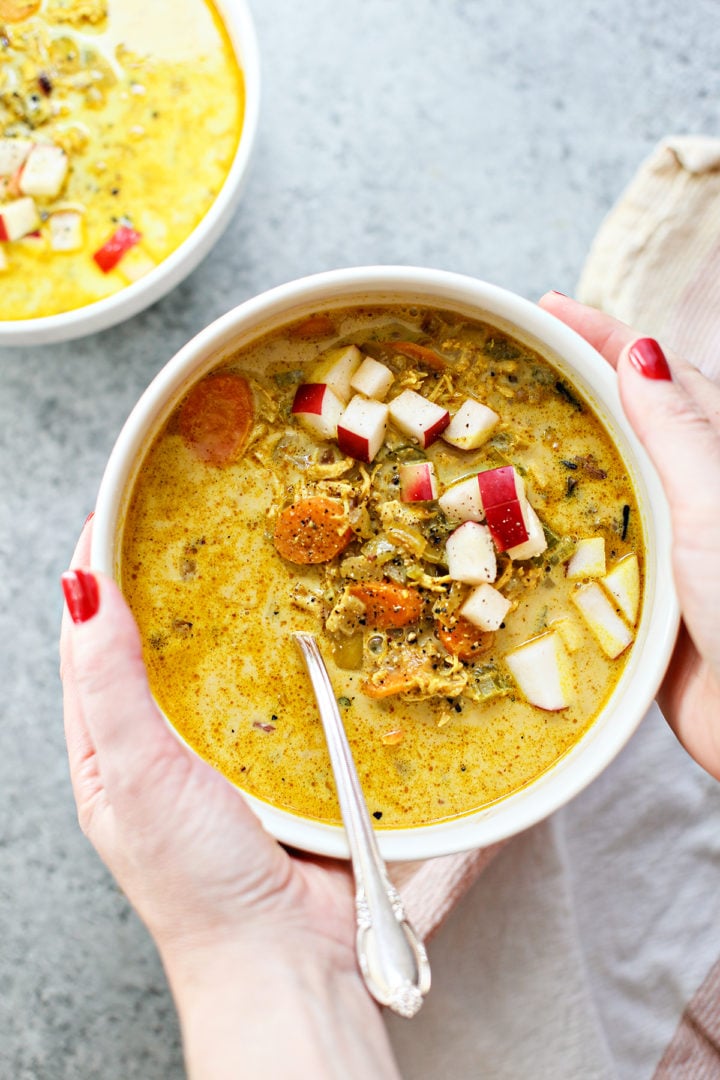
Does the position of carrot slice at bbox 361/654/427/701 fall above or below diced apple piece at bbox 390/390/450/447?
below

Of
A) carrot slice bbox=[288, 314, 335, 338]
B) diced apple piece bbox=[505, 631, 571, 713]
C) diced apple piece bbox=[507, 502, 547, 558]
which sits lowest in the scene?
diced apple piece bbox=[505, 631, 571, 713]

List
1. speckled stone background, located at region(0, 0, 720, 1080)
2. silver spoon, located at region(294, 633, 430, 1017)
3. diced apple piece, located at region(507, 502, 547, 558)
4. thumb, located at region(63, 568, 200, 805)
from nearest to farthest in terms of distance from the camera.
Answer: thumb, located at region(63, 568, 200, 805) → silver spoon, located at region(294, 633, 430, 1017) → diced apple piece, located at region(507, 502, 547, 558) → speckled stone background, located at region(0, 0, 720, 1080)

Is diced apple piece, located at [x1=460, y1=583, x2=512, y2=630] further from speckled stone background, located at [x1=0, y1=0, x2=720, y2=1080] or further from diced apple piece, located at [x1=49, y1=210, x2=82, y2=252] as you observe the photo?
diced apple piece, located at [x1=49, y1=210, x2=82, y2=252]

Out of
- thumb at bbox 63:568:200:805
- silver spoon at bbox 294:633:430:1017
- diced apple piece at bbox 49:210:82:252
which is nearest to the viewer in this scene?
thumb at bbox 63:568:200:805

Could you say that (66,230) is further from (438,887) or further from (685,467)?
(438,887)

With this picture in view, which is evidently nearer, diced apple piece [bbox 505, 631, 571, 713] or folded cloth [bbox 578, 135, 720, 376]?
diced apple piece [bbox 505, 631, 571, 713]

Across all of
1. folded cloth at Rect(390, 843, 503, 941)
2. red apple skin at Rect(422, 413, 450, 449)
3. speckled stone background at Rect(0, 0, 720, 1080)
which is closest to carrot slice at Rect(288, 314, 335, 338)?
red apple skin at Rect(422, 413, 450, 449)
